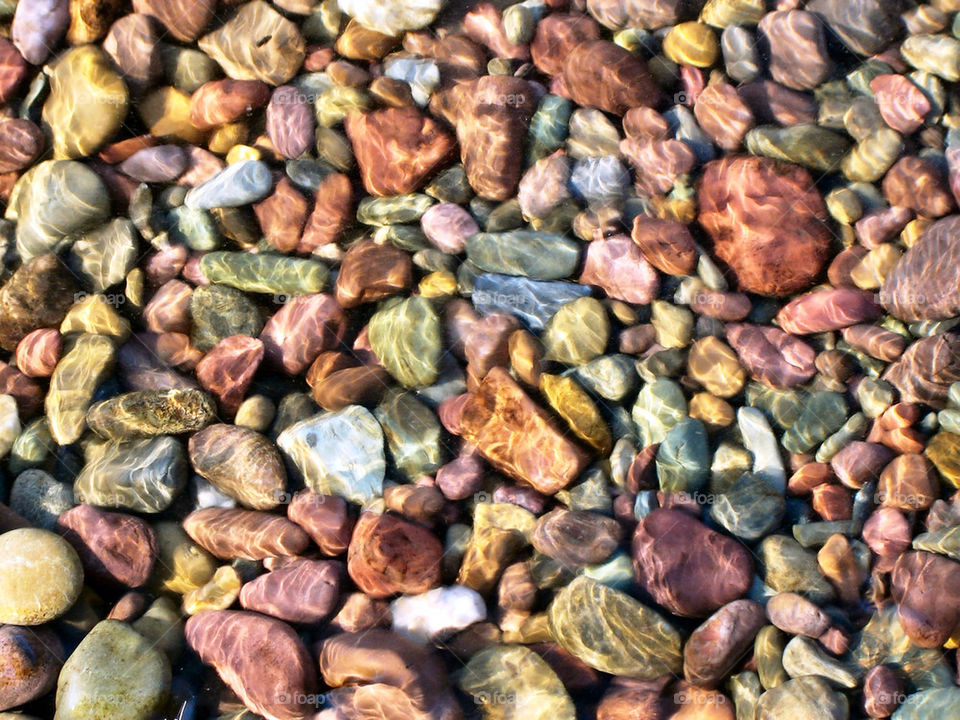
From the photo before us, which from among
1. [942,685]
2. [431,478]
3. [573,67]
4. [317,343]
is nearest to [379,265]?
[317,343]

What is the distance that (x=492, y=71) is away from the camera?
5.26 meters

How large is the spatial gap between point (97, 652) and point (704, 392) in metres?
3.26

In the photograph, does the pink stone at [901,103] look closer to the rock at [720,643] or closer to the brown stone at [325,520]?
the rock at [720,643]

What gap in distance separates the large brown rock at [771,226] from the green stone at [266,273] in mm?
2331

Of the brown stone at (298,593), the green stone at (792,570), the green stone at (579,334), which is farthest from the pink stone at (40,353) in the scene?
the green stone at (792,570)

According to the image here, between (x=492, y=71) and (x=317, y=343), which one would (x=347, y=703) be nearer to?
(x=317, y=343)

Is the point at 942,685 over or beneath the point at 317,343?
beneath

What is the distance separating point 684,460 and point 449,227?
6.18ft

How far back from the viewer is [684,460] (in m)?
4.23

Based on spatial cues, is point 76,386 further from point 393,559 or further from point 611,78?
point 611,78

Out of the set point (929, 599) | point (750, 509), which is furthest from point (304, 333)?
point (929, 599)

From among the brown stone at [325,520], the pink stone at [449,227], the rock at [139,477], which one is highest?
the pink stone at [449,227]

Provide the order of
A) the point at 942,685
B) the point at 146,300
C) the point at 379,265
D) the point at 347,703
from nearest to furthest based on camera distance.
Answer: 1. the point at 942,685
2. the point at 347,703
3. the point at 379,265
4. the point at 146,300

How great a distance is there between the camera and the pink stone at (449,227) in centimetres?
498
